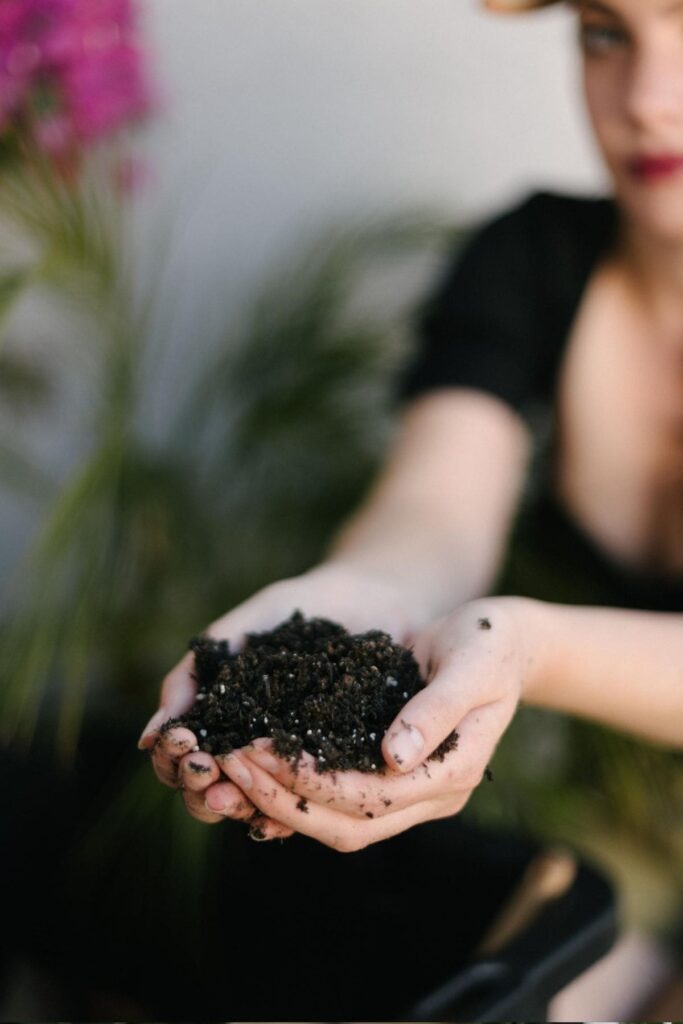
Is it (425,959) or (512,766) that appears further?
(512,766)

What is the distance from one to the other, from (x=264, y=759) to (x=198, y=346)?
2.57ft

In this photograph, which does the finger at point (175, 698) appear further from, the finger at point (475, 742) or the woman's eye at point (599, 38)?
the woman's eye at point (599, 38)

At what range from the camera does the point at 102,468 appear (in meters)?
0.81

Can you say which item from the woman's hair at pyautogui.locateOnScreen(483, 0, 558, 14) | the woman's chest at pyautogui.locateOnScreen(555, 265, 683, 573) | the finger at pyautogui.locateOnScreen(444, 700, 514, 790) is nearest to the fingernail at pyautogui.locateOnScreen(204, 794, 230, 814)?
the finger at pyautogui.locateOnScreen(444, 700, 514, 790)

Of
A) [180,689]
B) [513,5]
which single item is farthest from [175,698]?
[513,5]

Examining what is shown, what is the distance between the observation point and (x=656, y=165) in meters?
0.70

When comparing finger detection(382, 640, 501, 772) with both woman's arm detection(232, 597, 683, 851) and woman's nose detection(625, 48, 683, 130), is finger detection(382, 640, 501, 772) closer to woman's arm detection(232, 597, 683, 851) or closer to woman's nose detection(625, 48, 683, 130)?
woman's arm detection(232, 597, 683, 851)

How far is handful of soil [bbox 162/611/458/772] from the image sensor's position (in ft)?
1.56

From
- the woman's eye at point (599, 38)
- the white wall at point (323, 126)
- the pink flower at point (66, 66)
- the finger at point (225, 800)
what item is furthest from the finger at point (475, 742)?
the white wall at point (323, 126)

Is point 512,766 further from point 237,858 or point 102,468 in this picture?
point 102,468

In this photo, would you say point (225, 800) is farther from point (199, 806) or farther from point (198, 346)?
point (198, 346)

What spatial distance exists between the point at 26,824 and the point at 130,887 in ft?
0.42

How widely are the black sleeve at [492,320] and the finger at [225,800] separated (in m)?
0.44

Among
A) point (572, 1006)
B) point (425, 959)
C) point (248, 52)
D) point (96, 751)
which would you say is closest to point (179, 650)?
point (96, 751)
